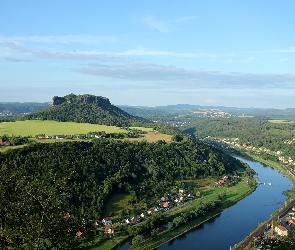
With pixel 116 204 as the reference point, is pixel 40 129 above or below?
above

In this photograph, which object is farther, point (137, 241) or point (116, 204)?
point (116, 204)

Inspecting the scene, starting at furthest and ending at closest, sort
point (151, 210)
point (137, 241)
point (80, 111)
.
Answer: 1. point (80, 111)
2. point (151, 210)
3. point (137, 241)

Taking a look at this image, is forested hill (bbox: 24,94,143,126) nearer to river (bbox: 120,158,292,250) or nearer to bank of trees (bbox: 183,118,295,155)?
bank of trees (bbox: 183,118,295,155)

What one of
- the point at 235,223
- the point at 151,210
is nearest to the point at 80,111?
the point at 151,210

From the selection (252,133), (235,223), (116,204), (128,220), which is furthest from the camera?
(252,133)

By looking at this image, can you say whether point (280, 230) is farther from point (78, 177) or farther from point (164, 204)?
point (78, 177)

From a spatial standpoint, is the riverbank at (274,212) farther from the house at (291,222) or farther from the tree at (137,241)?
the tree at (137,241)
